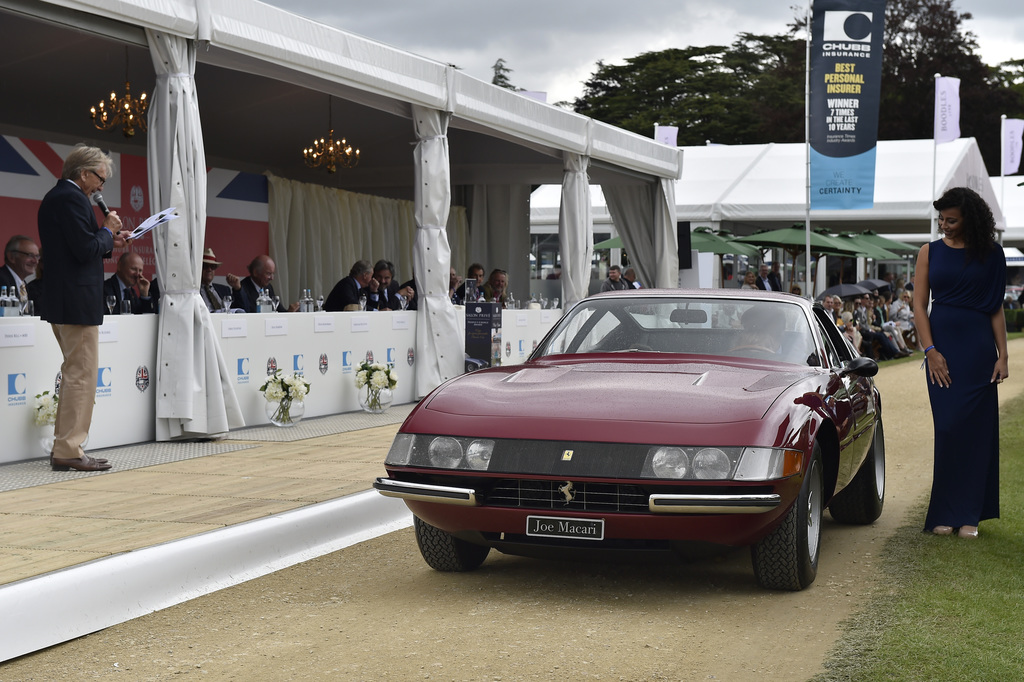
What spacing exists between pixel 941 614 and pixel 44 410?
6310mm

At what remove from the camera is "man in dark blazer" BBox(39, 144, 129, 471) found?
7.81m

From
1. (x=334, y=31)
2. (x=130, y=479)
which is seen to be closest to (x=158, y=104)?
(x=334, y=31)

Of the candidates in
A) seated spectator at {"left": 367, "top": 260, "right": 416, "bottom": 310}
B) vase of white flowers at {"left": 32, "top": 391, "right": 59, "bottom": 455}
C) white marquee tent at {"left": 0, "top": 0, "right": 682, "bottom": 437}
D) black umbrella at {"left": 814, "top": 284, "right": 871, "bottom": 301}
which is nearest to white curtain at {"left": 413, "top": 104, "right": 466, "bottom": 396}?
white marquee tent at {"left": 0, "top": 0, "right": 682, "bottom": 437}

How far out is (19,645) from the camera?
455 centimetres

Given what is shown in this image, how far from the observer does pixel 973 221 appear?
21.3ft

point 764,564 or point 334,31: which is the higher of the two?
point 334,31

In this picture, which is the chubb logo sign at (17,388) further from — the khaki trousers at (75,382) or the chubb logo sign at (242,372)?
the chubb logo sign at (242,372)

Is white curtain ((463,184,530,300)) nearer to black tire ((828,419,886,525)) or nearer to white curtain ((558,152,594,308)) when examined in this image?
white curtain ((558,152,594,308))

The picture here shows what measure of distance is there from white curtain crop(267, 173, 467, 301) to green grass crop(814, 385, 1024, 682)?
14.7 metres

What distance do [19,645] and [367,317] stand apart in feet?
27.2

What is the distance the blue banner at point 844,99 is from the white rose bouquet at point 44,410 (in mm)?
17616

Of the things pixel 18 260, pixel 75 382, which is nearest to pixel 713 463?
pixel 75 382

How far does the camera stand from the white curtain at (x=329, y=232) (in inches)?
794

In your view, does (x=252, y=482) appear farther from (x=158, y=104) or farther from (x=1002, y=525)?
(x=1002, y=525)
